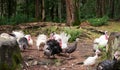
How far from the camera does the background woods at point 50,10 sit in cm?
1820

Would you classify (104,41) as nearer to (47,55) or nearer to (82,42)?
(47,55)

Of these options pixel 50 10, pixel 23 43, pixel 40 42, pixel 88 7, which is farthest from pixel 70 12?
pixel 88 7

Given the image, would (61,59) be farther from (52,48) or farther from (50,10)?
(50,10)

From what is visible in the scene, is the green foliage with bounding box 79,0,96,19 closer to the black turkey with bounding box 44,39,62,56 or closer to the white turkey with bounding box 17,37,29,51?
the white turkey with bounding box 17,37,29,51

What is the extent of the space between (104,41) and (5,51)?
4313 mm

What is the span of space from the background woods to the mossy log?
10.5m

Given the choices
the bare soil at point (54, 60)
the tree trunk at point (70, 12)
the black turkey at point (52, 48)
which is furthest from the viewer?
the tree trunk at point (70, 12)

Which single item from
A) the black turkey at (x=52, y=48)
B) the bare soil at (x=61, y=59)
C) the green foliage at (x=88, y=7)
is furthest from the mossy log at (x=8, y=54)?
the green foliage at (x=88, y=7)

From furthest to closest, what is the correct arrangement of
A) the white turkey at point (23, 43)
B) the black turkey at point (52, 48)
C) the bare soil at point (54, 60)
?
1. the white turkey at point (23, 43)
2. the black turkey at point (52, 48)
3. the bare soil at point (54, 60)

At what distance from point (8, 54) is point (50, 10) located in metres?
26.7

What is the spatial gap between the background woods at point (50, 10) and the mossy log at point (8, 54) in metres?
10.5

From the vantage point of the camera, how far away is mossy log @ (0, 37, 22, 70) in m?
7.15

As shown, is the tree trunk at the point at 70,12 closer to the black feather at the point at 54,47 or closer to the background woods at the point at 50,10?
the background woods at the point at 50,10

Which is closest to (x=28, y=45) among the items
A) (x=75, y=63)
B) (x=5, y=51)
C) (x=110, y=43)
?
(x=75, y=63)
